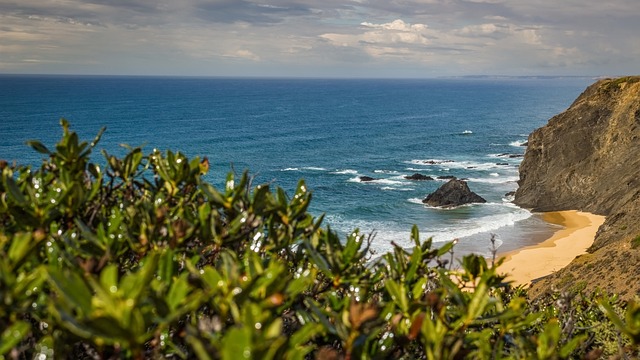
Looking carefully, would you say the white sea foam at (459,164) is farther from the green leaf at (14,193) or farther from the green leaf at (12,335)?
the green leaf at (12,335)

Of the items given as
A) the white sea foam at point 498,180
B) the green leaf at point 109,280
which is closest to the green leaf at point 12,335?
the green leaf at point 109,280

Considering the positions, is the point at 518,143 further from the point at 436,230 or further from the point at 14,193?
the point at 14,193

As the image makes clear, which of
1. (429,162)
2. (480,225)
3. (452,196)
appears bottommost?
(480,225)

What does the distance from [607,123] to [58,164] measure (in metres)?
55.1

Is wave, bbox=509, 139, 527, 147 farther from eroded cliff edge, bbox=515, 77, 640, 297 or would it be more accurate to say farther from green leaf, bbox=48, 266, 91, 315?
green leaf, bbox=48, 266, 91, 315

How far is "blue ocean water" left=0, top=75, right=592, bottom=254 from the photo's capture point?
50.2m

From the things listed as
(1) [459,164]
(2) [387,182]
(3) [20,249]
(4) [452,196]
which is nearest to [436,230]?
(4) [452,196]

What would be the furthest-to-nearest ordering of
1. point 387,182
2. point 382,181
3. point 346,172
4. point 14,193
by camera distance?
point 346,172 < point 382,181 < point 387,182 < point 14,193

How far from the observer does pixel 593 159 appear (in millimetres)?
51188

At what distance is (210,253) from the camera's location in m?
4.38

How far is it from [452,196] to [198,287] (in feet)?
174

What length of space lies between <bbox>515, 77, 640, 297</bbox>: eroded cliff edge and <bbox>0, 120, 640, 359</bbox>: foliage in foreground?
36433 mm

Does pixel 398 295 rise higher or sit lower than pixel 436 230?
higher

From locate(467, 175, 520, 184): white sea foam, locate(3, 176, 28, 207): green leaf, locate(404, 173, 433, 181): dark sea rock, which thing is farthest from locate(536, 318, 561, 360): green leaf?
locate(467, 175, 520, 184): white sea foam
